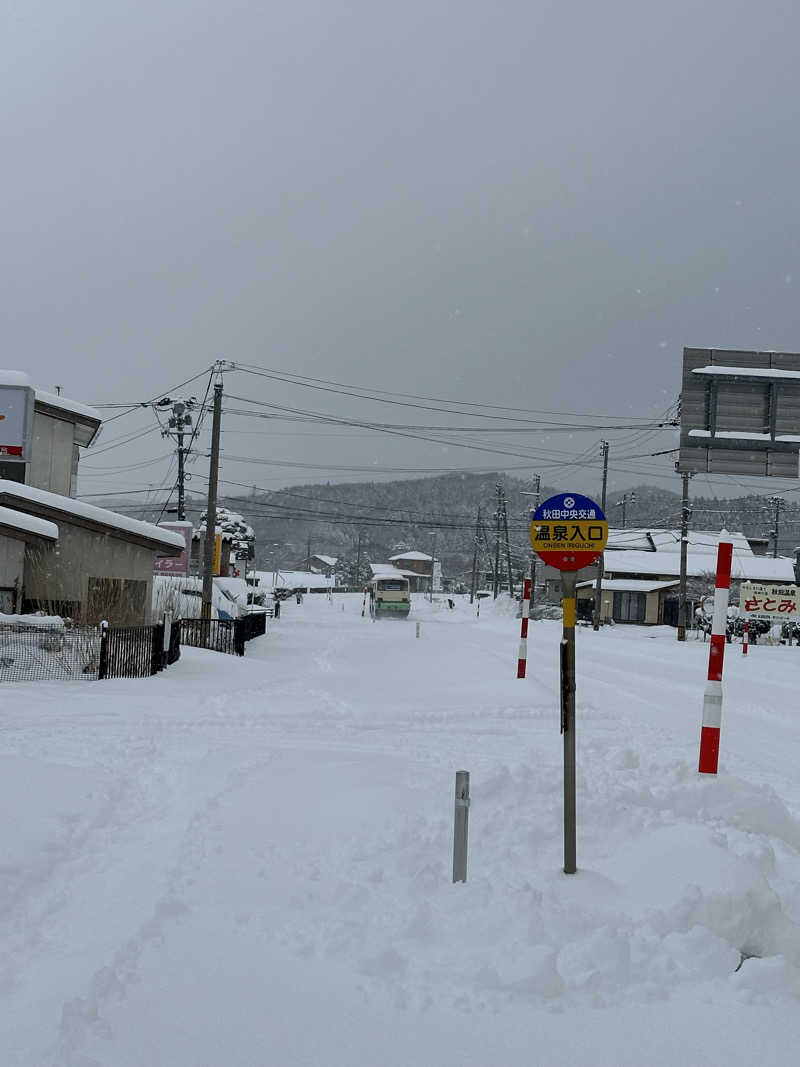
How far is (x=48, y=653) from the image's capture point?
1346 centimetres

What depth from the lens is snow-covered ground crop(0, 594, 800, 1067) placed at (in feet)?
11.0

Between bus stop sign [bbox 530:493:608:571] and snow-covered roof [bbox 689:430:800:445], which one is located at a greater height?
snow-covered roof [bbox 689:430:800:445]

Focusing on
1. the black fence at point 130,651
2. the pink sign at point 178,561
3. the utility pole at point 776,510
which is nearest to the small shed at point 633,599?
the utility pole at point 776,510

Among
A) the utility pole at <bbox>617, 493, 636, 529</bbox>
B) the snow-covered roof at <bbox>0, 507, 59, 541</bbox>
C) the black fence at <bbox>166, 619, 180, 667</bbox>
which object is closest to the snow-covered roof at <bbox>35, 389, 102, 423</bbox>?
the snow-covered roof at <bbox>0, 507, 59, 541</bbox>

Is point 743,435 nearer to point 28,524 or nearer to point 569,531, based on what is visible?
point 569,531

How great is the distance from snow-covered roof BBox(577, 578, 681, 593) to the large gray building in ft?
Answer: 142

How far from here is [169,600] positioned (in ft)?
91.4

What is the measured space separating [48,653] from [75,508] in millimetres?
7384

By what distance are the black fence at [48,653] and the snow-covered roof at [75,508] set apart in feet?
22.1

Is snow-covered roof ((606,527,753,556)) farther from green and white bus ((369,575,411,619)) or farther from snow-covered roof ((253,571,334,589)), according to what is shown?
snow-covered roof ((253,571,334,589))

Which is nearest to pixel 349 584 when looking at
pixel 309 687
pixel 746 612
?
pixel 746 612

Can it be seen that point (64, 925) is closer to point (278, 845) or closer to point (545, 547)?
point (278, 845)

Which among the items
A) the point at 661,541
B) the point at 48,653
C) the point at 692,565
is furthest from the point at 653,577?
the point at 48,653

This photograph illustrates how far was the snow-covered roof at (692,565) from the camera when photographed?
201ft
